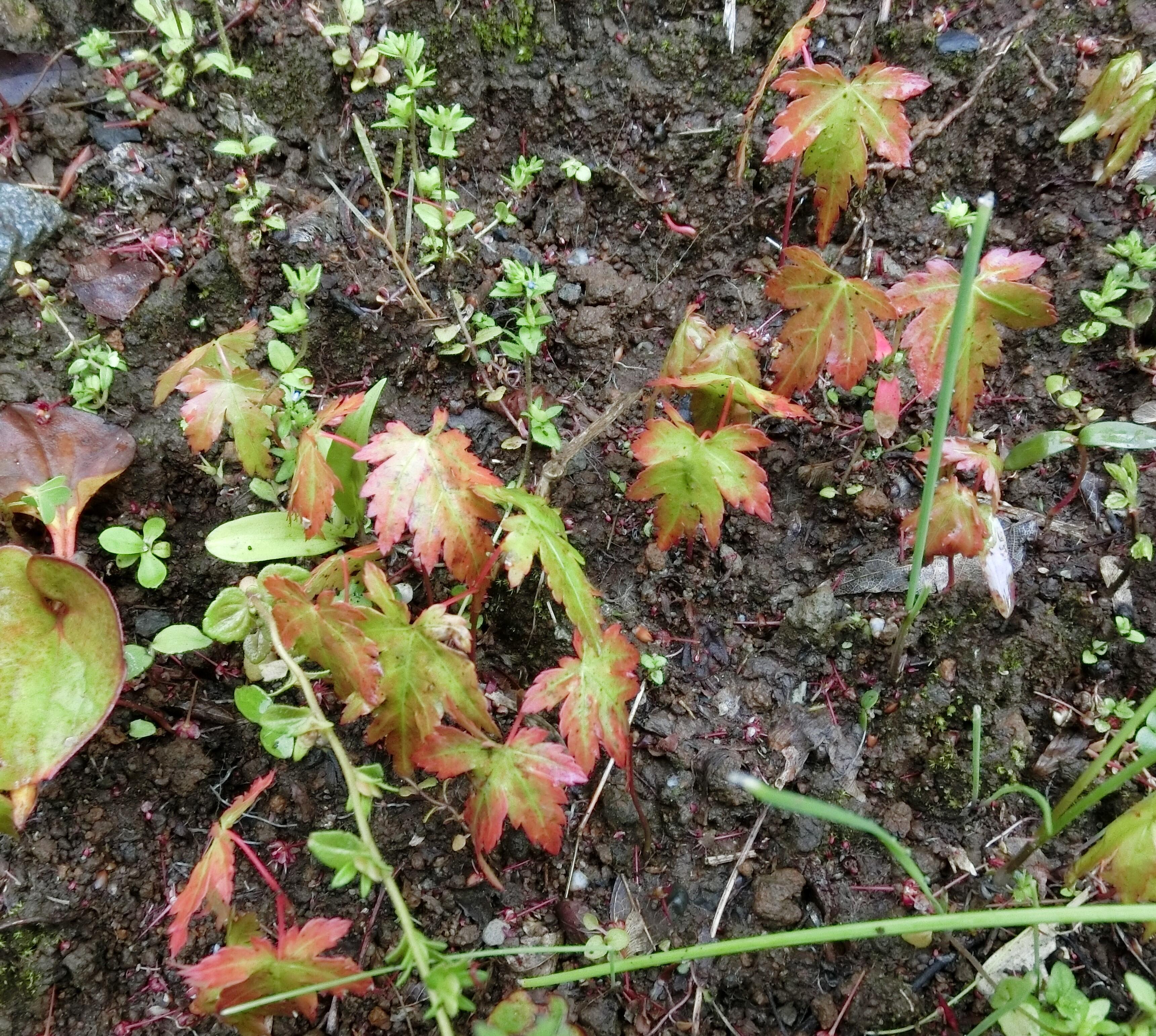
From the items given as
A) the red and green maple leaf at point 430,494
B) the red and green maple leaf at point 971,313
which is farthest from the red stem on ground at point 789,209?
the red and green maple leaf at point 430,494

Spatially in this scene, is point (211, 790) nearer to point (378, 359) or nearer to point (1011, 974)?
point (378, 359)

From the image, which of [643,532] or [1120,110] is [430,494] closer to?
[643,532]

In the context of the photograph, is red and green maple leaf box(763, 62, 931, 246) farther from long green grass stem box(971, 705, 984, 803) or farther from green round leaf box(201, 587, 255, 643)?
green round leaf box(201, 587, 255, 643)

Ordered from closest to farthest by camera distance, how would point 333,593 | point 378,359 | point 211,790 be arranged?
point 333,593 → point 211,790 → point 378,359

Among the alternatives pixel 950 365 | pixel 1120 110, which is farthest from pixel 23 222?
pixel 1120 110

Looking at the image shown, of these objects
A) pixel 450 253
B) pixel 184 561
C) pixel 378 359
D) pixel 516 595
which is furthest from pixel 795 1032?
pixel 450 253

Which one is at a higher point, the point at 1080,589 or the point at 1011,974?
the point at 1080,589
